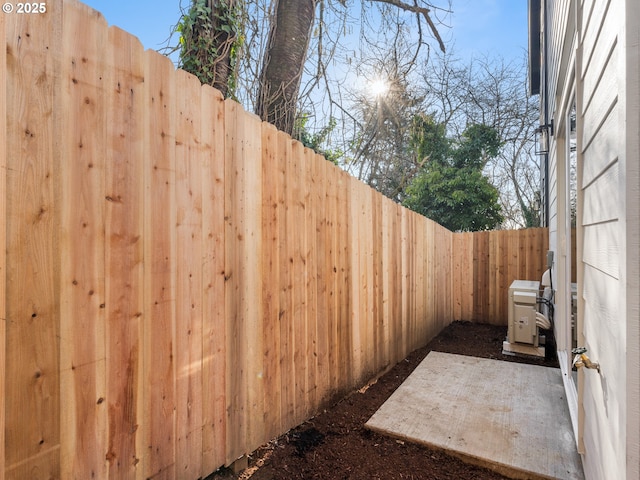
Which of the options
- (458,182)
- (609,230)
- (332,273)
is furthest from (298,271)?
(458,182)

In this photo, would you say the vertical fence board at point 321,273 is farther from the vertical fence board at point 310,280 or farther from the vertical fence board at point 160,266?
the vertical fence board at point 160,266

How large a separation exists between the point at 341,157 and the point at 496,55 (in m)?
8.74

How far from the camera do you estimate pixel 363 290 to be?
122 inches

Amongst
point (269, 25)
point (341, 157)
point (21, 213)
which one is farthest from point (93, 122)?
point (341, 157)

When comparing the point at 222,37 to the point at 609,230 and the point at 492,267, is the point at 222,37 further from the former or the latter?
the point at 492,267

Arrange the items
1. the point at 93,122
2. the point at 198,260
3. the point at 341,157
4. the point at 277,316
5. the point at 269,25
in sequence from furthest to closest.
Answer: the point at 341,157 < the point at 269,25 < the point at 277,316 < the point at 198,260 < the point at 93,122

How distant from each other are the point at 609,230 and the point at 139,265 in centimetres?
167

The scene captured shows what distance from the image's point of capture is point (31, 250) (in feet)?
3.43

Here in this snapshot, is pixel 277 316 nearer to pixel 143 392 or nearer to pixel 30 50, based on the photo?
pixel 143 392

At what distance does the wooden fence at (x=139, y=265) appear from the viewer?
41.0 inches

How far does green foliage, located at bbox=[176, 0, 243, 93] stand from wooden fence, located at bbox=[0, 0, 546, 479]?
1.55m

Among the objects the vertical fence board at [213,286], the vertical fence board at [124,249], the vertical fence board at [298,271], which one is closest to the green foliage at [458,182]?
the vertical fence board at [298,271]

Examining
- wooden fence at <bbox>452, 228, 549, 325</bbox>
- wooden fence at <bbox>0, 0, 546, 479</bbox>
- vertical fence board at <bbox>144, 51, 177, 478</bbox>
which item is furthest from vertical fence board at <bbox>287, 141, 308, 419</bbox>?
wooden fence at <bbox>452, 228, 549, 325</bbox>

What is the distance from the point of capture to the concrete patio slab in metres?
2.04
